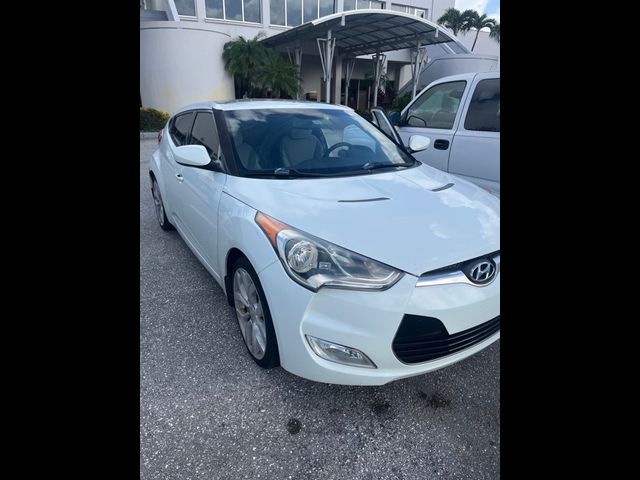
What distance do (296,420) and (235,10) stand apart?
23.6m

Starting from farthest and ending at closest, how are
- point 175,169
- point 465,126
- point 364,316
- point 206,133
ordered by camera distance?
point 465,126
point 175,169
point 206,133
point 364,316

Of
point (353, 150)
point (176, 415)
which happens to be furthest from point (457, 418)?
point (353, 150)

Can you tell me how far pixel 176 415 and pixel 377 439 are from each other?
1.06 metres

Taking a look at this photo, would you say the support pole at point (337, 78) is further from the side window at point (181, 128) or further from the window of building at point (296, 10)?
the side window at point (181, 128)

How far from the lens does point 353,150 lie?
299 centimetres

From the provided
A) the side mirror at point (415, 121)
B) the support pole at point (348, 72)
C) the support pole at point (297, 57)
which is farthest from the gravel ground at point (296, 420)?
the support pole at point (348, 72)

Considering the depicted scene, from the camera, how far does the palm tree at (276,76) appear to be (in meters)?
18.6

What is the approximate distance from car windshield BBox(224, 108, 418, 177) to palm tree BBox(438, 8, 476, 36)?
31.3 metres

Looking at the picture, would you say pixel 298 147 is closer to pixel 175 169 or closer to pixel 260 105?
Result: pixel 260 105

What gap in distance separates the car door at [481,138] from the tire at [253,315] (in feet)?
9.09

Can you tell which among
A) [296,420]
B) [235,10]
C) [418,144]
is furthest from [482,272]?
[235,10]

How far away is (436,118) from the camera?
455 cm
